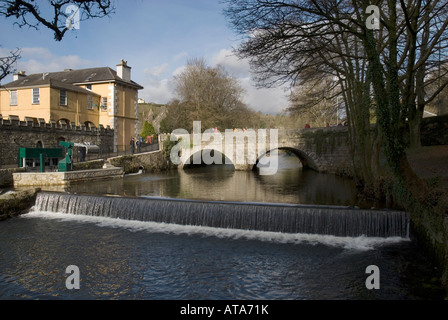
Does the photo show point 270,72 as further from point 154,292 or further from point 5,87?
point 5,87

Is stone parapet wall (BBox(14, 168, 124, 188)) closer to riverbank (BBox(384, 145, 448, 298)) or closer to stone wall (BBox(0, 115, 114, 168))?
stone wall (BBox(0, 115, 114, 168))

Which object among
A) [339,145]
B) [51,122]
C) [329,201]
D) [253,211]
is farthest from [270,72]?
[51,122]

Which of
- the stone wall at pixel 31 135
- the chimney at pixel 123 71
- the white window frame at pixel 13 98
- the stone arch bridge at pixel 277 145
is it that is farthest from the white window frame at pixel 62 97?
the stone arch bridge at pixel 277 145

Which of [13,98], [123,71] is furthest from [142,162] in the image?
[13,98]

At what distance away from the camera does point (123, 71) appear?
36.3 meters

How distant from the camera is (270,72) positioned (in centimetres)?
1170

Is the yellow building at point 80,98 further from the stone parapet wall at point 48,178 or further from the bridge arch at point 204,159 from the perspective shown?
the stone parapet wall at point 48,178

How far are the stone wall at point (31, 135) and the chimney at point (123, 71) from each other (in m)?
8.47

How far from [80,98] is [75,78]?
4614 mm

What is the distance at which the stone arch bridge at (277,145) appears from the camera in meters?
25.5

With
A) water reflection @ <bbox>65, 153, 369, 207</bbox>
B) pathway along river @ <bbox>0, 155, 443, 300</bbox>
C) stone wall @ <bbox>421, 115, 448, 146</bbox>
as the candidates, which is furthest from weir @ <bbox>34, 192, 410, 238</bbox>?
stone wall @ <bbox>421, 115, 448, 146</bbox>

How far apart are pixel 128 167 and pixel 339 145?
620 inches
